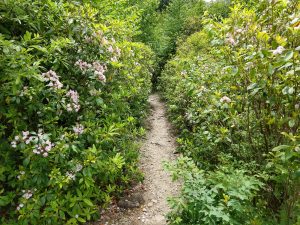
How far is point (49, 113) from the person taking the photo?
2734 millimetres

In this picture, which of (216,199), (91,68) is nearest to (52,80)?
(91,68)

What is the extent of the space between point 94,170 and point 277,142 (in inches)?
82.3

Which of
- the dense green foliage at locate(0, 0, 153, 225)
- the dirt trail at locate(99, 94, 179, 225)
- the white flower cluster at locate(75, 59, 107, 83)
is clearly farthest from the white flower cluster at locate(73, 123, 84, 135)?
the dirt trail at locate(99, 94, 179, 225)

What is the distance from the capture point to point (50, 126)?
272cm

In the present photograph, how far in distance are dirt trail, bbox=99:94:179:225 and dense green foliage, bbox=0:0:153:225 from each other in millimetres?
842

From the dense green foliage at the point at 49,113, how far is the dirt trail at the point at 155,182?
84 cm

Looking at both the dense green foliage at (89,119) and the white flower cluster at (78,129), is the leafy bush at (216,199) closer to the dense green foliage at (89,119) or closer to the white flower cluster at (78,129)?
the dense green foliage at (89,119)

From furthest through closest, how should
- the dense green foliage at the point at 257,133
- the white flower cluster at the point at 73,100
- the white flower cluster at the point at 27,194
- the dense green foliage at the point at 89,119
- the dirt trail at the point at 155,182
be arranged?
the dirt trail at the point at 155,182, the white flower cluster at the point at 73,100, the white flower cluster at the point at 27,194, the dense green foliage at the point at 89,119, the dense green foliage at the point at 257,133

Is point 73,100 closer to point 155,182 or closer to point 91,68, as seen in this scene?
point 91,68

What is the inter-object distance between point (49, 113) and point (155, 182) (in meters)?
2.91

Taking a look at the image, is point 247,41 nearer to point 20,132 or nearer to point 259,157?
point 259,157

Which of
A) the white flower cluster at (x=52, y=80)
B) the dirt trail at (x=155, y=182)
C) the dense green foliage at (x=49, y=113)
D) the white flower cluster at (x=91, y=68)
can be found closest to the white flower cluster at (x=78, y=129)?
the dense green foliage at (x=49, y=113)

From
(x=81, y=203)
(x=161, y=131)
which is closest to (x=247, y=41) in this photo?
(x=81, y=203)

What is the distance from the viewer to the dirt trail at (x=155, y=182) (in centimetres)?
395
